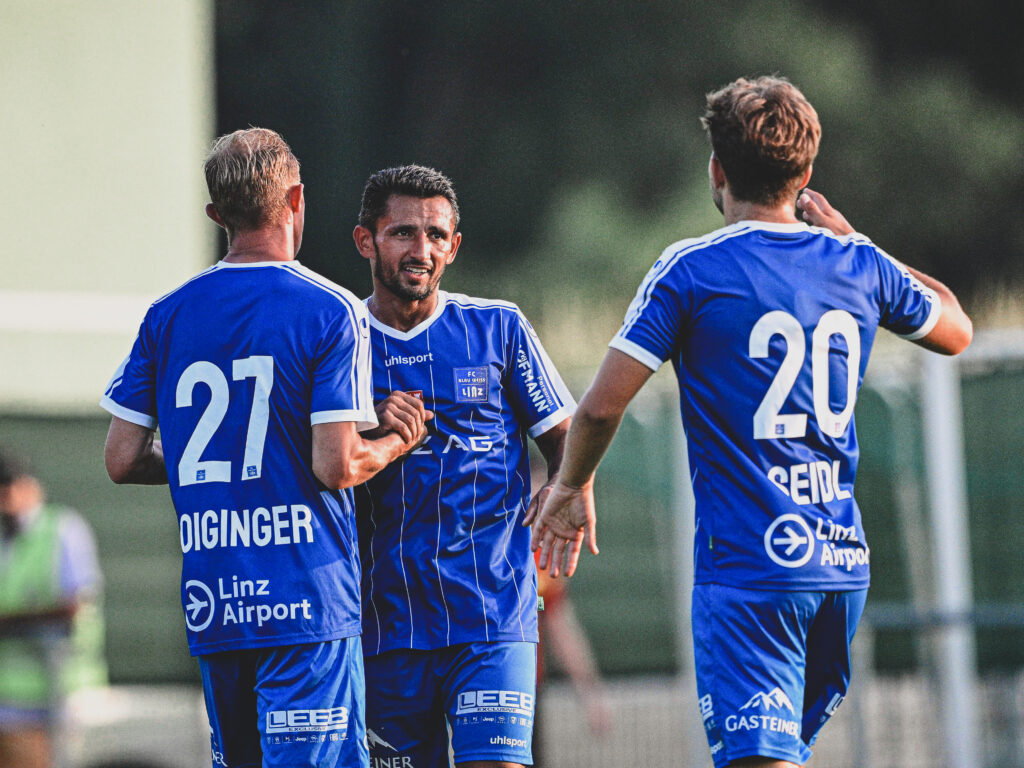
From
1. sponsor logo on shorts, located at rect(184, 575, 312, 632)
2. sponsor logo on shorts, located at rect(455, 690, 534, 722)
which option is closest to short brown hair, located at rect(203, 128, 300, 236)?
sponsor logo on shorts, located at rect(184, 575, 312, 632)

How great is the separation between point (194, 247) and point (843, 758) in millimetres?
8096

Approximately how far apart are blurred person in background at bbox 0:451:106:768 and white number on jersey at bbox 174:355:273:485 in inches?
205

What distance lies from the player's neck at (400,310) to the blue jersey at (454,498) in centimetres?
3

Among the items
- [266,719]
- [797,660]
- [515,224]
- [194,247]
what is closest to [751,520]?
[797,660]

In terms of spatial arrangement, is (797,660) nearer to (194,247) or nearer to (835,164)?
(194,247)

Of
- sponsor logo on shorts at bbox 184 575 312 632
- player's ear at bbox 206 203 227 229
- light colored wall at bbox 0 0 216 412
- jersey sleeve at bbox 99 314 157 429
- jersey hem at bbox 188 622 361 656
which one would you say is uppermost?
light colored wall at bbox 0 0 216 412

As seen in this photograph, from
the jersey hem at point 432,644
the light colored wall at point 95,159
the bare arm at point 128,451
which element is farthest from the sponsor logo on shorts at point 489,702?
the light colored wall at point 95,159

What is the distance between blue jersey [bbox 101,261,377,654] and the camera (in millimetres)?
4320

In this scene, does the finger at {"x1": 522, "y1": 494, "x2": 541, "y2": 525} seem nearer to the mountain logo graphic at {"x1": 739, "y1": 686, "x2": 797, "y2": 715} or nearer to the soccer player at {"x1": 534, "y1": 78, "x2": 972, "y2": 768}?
the soccer player at {"x1": 534, "y1": 78, "x2": 972, "y2": 768}

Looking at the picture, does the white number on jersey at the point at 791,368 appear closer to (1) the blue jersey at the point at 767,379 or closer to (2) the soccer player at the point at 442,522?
(1) the blue jersey at the point at 767,379

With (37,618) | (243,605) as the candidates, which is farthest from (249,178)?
(37,618)

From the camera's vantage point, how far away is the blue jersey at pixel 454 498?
4.92 m

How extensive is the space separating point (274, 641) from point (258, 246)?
112 cm

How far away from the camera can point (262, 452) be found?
4.33 metres
